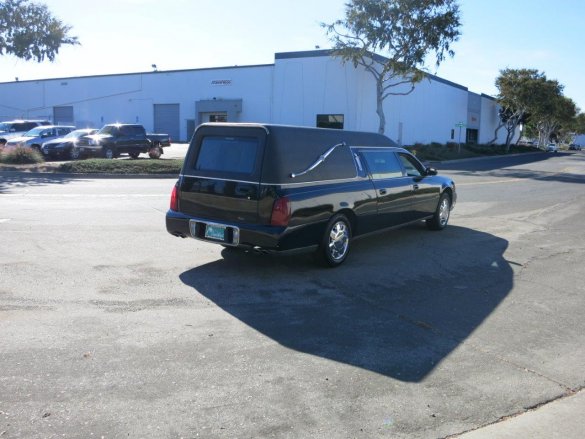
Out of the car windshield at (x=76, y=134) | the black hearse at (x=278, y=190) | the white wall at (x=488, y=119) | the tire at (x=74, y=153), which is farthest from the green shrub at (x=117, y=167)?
the white wall at (x=488, y=119)

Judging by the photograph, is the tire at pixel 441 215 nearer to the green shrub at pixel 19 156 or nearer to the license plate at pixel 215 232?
the license plate at pixel 215 232

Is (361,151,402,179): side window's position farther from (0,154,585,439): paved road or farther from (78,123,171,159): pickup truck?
(78,123,171,159): pickup truck

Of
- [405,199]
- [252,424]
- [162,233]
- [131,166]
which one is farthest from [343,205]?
[131,166]

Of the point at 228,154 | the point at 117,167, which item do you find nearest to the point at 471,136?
the point at 117,167

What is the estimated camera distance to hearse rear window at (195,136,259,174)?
6.59 metres

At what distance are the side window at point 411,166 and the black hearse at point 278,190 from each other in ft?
3.95

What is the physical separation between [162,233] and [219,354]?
16.9ft

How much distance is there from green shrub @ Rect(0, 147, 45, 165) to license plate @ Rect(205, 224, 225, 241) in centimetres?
1968

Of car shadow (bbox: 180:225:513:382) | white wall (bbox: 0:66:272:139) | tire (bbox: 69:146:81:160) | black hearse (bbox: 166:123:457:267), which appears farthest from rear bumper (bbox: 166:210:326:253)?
white wall (bbox: 0:66:272:139)

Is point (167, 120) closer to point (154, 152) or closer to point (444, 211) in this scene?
point (154, 152)

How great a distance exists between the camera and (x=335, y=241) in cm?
707

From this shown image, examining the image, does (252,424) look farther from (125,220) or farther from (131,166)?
(131,166)

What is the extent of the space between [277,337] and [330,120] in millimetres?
39954

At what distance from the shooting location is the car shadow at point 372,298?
454 centimetres
